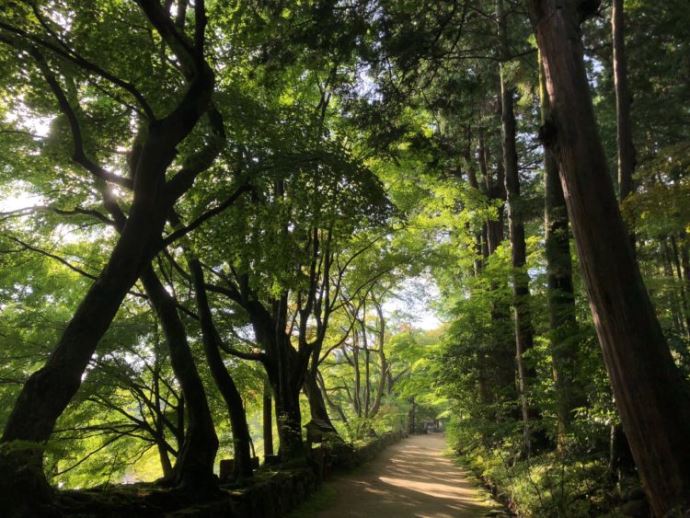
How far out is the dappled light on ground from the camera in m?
8.20

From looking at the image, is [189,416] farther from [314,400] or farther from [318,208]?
[314,400]

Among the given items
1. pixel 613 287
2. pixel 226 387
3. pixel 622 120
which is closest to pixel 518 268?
pixel 622 120

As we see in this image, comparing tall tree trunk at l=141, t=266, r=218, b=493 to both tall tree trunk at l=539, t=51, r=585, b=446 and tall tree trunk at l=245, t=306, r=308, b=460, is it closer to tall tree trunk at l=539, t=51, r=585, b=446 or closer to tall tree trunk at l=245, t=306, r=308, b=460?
tall tree trunk at l=245, t=306, r=308, b=460

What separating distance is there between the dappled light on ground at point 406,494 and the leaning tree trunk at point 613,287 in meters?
4.61

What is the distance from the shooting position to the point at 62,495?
4863 millimetres

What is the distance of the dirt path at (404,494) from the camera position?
26.8ft

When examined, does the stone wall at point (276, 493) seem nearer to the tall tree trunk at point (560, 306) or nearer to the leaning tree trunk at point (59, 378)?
the leaning tree trunk at point (59, 378)

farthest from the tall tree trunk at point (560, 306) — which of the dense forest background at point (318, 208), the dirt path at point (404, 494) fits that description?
the dirt path at point (404, 494)

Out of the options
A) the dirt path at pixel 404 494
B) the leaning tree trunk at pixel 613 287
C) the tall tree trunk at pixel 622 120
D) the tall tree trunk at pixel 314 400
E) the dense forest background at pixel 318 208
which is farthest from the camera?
the tall tree trunk at pixel 314 400

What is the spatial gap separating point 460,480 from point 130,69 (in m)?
11.6

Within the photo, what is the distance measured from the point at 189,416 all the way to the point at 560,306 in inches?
216

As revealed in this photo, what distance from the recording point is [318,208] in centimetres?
757

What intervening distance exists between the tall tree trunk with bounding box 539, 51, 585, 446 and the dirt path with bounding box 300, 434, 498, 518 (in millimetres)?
2867

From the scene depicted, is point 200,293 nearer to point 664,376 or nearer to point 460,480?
point 664,376
